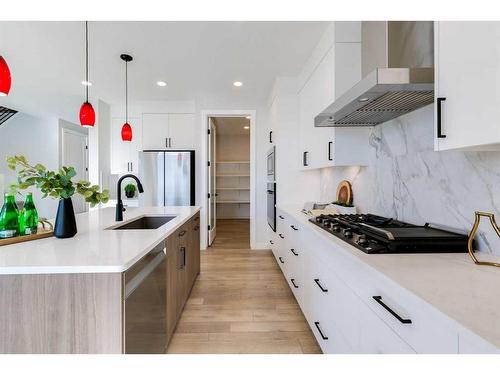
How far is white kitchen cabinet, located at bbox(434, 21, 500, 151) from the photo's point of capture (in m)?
0.88

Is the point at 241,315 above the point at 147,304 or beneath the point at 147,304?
beneath

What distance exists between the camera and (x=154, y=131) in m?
4.84

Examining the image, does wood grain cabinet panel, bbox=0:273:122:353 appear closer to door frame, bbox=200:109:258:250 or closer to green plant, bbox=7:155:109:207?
green plant, bbox=7:155:109:207

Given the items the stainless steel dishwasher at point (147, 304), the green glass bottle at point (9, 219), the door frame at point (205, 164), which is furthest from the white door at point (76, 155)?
the stainless steel dishwasher at point (147, 304)

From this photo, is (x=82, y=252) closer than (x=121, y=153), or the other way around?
(x=82, y=252)

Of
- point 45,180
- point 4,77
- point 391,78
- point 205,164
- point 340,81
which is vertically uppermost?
point 340,81

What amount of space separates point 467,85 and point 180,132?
14.4ft

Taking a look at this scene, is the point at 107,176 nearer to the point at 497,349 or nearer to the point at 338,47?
the point at 338,47

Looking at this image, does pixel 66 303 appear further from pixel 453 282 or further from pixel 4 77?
pixel 4 77

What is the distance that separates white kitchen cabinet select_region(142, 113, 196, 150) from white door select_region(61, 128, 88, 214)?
313cm

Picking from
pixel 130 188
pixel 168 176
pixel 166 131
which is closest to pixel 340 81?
pixel 168 176

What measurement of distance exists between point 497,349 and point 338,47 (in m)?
2.35

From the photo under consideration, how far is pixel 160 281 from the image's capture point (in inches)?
62.2
